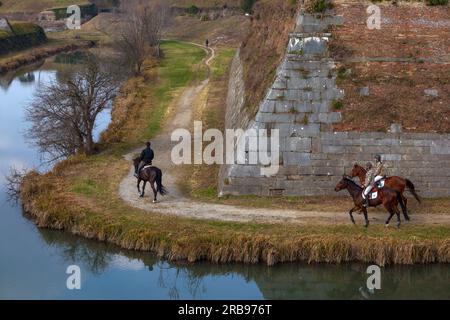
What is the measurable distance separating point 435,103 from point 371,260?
641cm

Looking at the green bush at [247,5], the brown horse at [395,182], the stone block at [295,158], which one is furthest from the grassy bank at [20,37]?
the brown horse at [395,182]

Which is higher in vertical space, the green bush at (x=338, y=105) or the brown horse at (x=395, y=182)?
the green bush at (x=338, y=105)

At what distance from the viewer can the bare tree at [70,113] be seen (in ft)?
85.9

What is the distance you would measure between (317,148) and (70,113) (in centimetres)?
1103

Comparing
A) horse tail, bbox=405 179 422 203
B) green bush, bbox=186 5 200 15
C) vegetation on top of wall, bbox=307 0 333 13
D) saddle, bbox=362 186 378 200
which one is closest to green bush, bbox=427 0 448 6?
vegetation on top of wall, bbox=307 0 333 13

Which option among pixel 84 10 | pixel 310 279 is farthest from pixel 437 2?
pixel 84 10

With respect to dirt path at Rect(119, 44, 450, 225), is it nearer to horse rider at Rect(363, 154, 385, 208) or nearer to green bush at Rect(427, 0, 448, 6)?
horse rider at Rect(363, 154, 385, 208)

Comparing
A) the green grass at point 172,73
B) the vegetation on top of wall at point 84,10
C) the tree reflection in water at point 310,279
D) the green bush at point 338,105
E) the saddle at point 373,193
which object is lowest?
the tree reflection in water at point 310,279

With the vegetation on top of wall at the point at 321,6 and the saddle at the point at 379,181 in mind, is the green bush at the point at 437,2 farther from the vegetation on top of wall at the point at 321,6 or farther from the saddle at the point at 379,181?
the saddle at the point at 379,181

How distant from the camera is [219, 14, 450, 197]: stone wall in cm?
2056

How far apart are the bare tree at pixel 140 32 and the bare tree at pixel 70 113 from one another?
21030mm

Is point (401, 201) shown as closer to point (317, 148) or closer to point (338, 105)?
point (317, 148)

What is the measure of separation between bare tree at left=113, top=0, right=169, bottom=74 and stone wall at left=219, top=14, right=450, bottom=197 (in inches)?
1151
